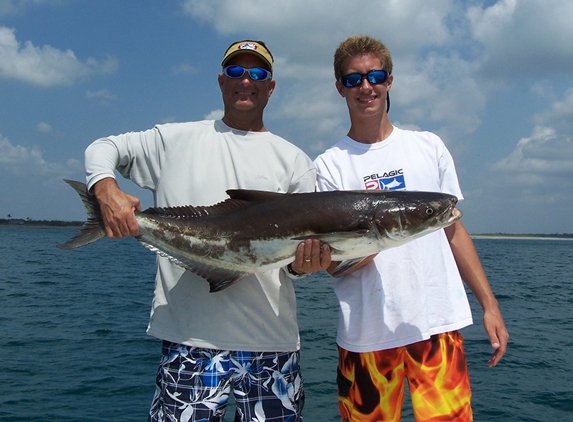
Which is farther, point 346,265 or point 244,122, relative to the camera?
point 244,122

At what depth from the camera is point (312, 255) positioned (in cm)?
368

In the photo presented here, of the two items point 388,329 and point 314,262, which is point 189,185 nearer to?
point 314,262

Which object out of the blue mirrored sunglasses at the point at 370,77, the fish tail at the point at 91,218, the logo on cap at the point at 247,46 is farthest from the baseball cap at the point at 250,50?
the fish tail at the point at 91,218

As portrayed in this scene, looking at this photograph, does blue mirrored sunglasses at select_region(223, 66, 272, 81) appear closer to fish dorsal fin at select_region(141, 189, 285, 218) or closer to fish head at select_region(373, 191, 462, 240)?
fish dorsal fin at select_region(141, 189, 285, 218)

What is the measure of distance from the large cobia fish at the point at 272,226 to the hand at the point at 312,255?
5 centimetres

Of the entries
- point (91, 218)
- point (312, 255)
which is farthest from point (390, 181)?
point (91, 218)

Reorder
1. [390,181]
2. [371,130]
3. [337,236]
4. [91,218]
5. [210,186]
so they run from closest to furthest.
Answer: [337,236]
[91,218]
[210,186]
[390,181]
[371,130]

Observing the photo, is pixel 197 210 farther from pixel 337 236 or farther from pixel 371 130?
pixel 371 130

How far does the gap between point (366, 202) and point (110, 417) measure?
22.8ft

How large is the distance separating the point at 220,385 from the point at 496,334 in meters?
2.32

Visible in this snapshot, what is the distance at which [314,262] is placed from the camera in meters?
3.69

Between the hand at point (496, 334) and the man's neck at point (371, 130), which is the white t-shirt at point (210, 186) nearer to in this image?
the man's neck at point (371, 130)

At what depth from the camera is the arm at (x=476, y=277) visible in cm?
405

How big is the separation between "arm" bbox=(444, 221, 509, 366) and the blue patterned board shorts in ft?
5.79
